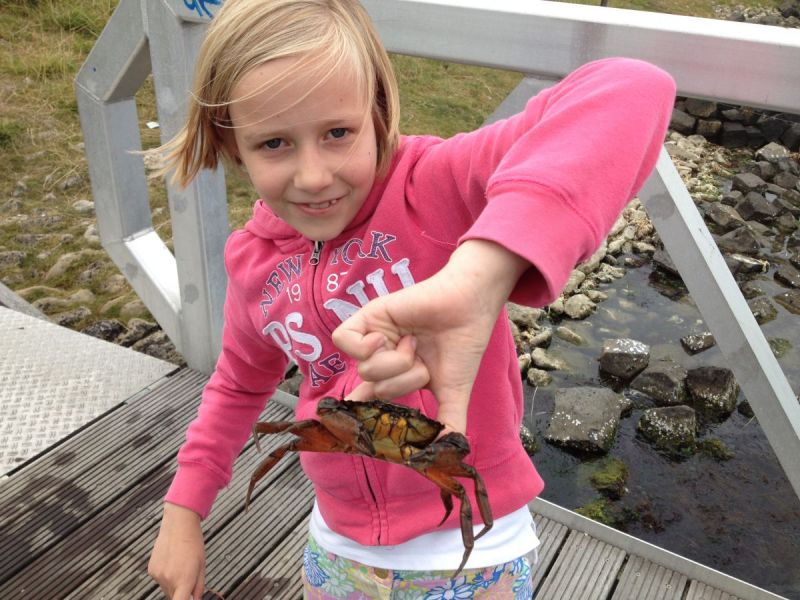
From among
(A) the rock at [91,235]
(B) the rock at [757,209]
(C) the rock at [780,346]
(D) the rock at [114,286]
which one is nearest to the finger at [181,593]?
(D) the rock at [114,286]

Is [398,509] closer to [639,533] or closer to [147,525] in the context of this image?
[147,525]

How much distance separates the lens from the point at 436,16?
82.2 inches

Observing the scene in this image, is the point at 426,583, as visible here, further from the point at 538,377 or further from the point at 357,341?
the point at 538,377

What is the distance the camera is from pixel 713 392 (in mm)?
4230

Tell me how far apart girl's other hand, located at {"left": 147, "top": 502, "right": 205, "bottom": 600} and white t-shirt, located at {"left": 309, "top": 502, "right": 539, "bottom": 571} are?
1.43 ft

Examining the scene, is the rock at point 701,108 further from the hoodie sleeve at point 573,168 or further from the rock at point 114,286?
the hoodie sleeve at point 573,168

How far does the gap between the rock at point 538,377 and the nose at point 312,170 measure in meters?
3.11

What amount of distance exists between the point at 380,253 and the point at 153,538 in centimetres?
170

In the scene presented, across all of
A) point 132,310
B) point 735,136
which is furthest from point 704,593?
point 735,136

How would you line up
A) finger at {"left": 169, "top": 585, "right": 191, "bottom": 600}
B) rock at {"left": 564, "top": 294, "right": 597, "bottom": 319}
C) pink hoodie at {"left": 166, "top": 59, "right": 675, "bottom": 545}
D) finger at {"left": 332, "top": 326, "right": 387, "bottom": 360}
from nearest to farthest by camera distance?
finger at {"left": 332, "top": 326, "right": 387, "bottom": 360} < pink hoodie at {"left": 166, "top": 59, "right": 675, "bottom": 545} < finger at {"left": 169, "top": 585, "right": 191, "bottom": 600} < rock at {"left": 564, "top": 294, "right": 597, "bottom": 319}

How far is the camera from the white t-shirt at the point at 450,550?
167 cm

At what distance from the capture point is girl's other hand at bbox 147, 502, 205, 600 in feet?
6.10

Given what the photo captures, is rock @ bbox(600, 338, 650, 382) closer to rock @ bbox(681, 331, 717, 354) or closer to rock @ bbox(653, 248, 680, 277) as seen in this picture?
rock @ bbox(681, 331, 717, 354)

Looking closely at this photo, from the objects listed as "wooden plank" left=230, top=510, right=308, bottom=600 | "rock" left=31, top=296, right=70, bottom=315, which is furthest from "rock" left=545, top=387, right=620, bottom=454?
"rock" left=31, top=296, right=70, bottom=315
